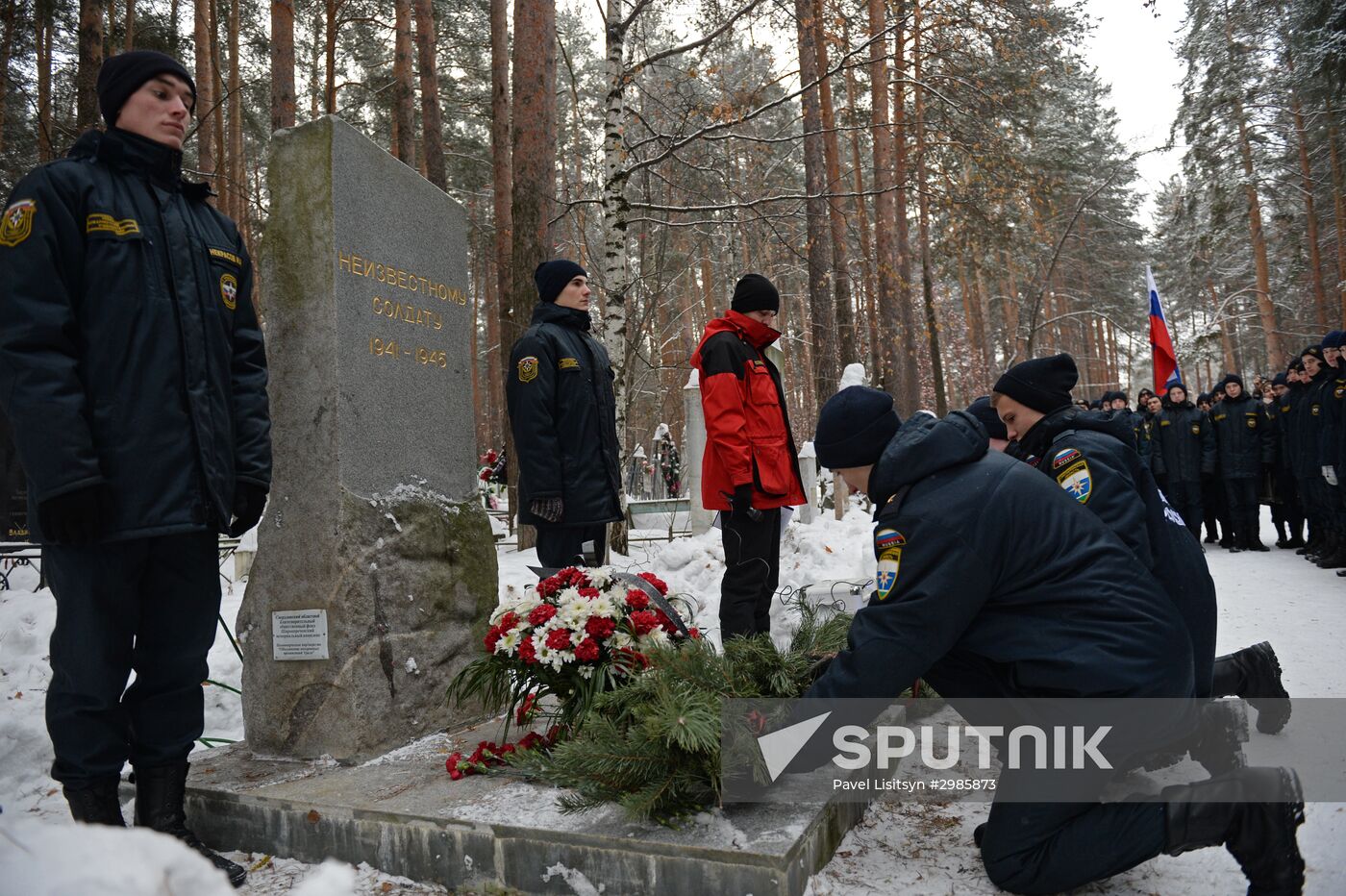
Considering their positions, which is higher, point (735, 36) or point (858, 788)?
point (735, 36)

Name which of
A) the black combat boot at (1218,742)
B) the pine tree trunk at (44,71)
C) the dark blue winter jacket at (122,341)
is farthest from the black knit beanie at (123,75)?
the pine tree trunk at (44,71)

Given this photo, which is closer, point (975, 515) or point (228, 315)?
point (975, 515)

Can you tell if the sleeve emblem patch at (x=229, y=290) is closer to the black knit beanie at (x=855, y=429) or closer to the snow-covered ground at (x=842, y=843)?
the snow-covered ground at (x=842, y=843)

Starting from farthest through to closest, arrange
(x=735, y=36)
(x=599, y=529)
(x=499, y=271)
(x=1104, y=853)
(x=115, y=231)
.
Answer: (x=499, y=271) < (x=735, y=36) < (x=599, y=529) < (x=115, y=231) < (x=1104, y=853)

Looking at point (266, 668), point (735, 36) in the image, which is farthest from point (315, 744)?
point (735, 36)

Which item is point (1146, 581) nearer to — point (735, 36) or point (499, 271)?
point (735, 36)

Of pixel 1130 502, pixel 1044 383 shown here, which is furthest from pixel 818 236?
pixel 1130 502

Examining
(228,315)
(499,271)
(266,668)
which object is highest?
(499,271)

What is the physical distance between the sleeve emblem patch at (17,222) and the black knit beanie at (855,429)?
7.75 feet

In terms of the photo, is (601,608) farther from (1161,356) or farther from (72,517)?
(1161,356)

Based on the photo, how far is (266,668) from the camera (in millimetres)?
3529

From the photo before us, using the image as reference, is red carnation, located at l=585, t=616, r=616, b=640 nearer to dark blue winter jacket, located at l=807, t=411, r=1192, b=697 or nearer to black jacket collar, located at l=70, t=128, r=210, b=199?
dark blue winter jacket, located at l=807, t=411, r=1192, b=697

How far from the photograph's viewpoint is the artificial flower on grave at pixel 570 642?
3.08 meters

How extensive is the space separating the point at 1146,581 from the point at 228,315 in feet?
9.79
